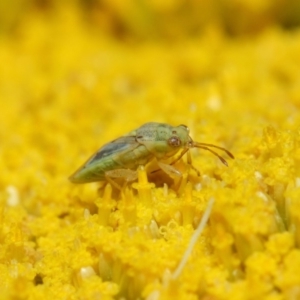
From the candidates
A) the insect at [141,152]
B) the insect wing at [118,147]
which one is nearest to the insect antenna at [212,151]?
the insect at [141,152]

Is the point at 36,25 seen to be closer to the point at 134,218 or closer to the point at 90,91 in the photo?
the point at 90,91

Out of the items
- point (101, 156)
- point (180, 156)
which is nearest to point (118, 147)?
point (101, 156)

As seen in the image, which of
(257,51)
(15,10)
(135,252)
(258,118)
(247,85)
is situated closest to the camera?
(135,252)

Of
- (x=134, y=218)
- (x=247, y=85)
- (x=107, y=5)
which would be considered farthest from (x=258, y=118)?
(x=107, y=5)

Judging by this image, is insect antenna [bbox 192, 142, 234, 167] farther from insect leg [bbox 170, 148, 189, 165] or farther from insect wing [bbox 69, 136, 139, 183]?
insect wing [bbox 69, 136, 139, 183]

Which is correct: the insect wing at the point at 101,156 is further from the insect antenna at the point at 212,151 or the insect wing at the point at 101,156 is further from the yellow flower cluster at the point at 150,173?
the insect antenna at the point at 212,151

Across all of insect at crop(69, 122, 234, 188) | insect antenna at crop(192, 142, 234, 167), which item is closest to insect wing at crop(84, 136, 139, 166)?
insect at crop(69, 122, 234, 188)
